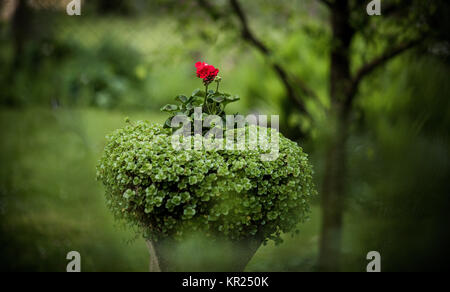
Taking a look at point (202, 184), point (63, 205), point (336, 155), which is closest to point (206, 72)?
point (202, 184)

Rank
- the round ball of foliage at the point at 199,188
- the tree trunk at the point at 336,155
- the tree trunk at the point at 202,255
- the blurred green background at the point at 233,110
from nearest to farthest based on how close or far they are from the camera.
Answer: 1. the round ball of foliage at the point at 199,188
2. the tree trunk at the point at 202,255
3. the blurred green background at the point at 233,110
4. the tree trunk at the point at 336,155

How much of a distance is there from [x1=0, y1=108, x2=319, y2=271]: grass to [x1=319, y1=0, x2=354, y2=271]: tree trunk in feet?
0.38

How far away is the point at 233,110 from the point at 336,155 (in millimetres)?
759

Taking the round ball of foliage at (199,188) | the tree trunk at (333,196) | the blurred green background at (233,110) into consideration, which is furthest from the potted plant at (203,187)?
the tree trunk at (333,196)

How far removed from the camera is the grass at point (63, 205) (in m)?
2.24

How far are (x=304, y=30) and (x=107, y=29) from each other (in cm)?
300

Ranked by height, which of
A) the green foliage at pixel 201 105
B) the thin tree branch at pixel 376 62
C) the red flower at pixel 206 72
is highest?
the thin tree branch at pixel 376 62

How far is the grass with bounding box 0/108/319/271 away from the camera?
7.35 feet

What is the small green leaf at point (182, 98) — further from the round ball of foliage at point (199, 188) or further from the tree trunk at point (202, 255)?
the tree trunk at point (202, 255)

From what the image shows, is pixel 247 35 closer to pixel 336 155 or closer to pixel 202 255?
pixel 336 155

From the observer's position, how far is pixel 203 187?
134 cm

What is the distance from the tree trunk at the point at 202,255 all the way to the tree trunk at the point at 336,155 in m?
1.18

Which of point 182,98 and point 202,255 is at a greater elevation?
point 182,98

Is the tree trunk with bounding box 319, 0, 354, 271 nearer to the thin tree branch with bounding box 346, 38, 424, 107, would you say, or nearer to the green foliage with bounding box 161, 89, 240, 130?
the thin tree branch with bounding box 346, 38, 424, 107
